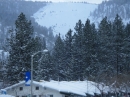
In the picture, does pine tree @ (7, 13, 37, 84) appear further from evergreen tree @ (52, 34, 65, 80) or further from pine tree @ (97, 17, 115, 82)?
evergreen tree @ (52, 34, 65, 80)

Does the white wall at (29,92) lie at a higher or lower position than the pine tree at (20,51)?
lower

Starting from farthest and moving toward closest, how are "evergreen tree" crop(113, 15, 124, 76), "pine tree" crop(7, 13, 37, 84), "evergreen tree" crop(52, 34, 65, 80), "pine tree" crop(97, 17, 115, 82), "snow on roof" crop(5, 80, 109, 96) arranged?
"evergreen tree" crop(52, 34, 65, 80)
"pine tree" crop(97, 17, 115, 82)
"evergreen tree" crop(113, 15, 124, 76)
"pine tree" crop(7, 13, 37, 84)
"snow on roof" crop(5, 80, 109, 96)

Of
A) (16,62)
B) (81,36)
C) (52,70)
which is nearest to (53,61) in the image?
(52,70)

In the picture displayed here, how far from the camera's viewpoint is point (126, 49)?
66.2 m

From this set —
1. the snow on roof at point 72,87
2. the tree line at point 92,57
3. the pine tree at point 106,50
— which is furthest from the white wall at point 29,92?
the pine tree at point 106,50

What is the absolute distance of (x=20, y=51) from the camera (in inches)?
2039

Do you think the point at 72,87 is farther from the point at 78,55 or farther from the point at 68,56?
the point at 68,56

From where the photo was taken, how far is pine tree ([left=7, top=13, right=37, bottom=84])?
50.8 m

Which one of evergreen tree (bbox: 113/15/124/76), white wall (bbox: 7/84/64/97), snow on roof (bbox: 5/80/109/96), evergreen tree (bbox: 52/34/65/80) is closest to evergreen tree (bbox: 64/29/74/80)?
evergreen tree (bbox: 52/34/65/80)

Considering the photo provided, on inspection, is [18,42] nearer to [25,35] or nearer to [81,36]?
[25,35]

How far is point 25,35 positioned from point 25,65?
5227mm

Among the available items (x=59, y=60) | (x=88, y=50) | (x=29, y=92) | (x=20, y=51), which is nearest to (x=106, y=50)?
(x=88, y=50)

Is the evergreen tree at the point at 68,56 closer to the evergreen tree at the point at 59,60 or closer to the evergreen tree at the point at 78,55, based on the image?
the evergreen tree at the point at 59,60

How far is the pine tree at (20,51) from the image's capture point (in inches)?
1998
